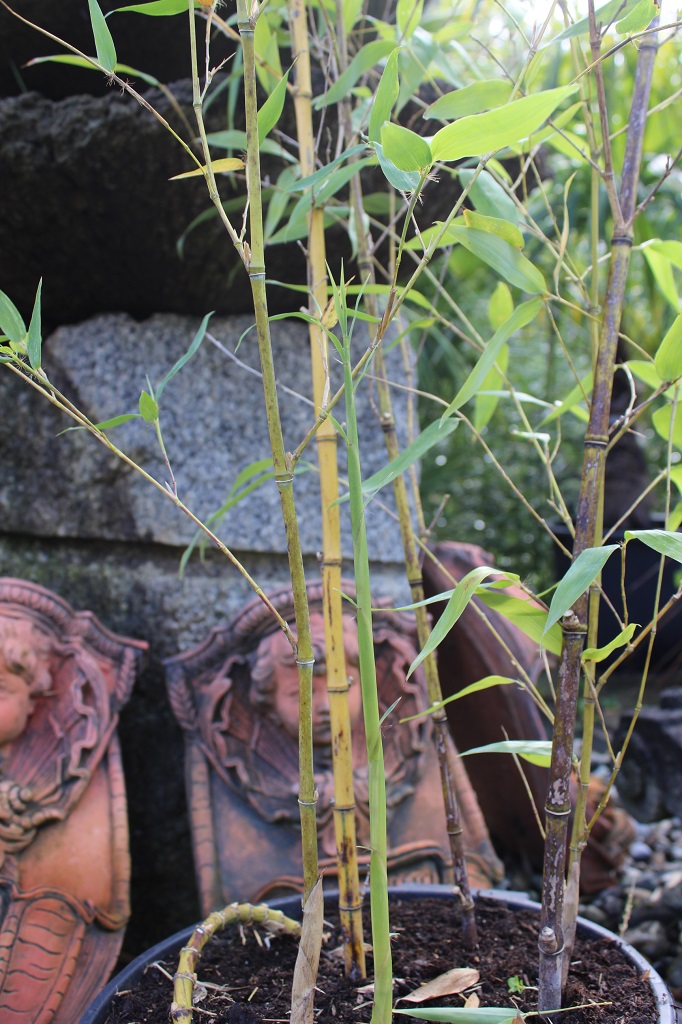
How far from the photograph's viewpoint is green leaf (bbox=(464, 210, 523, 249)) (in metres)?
0.60

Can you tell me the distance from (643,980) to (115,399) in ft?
3.22

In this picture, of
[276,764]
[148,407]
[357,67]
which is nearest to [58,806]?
[276,764]

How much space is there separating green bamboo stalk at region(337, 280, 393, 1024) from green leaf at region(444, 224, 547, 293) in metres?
0.14

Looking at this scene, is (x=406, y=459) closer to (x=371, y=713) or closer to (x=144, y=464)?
(x=371, y=713)

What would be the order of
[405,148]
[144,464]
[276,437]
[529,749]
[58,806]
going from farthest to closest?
[144,464] → [58,806] → [529,749] → [276,437] → [405,148]

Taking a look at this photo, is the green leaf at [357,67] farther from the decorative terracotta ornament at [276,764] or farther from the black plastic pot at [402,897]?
the black plastic pot at [402,897]

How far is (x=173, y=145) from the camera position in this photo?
1063 mm

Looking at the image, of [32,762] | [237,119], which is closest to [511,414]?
[237,119]

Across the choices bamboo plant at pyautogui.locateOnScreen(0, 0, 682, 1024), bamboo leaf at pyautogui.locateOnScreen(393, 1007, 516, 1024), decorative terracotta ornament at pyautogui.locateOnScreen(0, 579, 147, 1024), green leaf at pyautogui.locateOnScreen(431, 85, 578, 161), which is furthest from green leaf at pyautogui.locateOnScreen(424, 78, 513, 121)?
decorative terracotta ornament at pyautogui.locateOnScreen(0, 579, 147, 1024)

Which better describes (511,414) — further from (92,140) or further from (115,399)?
(92,140)

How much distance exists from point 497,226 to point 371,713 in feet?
1.14

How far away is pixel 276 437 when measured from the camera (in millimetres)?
545

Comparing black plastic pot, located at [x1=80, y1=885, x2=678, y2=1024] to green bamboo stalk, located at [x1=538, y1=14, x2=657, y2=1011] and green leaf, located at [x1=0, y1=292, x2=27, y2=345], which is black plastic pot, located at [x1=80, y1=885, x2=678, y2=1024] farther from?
green leaf, located at [x1=0, y1=292, x2=27, y2=345]

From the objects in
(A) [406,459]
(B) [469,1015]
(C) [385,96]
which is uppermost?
(C) [385,96]
